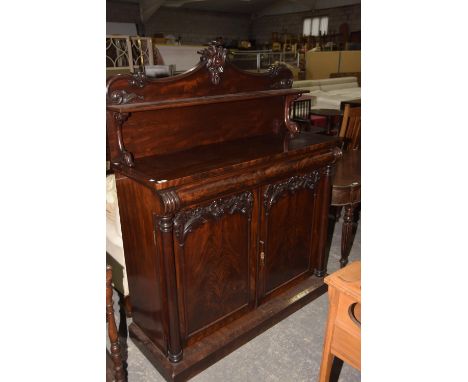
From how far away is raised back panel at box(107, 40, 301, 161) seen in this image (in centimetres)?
149

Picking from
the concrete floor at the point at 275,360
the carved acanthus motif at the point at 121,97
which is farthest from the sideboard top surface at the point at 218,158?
the concrete floor at the point at 275,360

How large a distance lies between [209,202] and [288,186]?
0.51 m

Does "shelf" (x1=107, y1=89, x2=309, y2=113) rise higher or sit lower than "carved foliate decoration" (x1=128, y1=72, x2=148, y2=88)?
lower

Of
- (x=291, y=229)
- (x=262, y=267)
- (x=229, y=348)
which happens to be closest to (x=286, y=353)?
(x=229, y=348)

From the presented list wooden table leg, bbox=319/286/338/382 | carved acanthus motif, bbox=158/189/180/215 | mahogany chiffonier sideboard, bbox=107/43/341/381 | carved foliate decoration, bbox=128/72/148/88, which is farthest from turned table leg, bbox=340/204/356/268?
carved foliate decoration, bbox=128/72/148/88

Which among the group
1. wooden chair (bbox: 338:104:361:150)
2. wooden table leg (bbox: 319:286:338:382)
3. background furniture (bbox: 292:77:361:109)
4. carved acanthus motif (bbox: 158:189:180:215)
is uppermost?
background furniture (bbox: 292:77:361:109)

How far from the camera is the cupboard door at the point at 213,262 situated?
61.5 inches

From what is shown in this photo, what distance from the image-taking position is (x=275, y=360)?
1828 millimetres

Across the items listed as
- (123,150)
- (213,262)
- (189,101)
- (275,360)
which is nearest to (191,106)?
(189,101)

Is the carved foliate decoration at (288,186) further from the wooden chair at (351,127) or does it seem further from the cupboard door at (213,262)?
the wooden chair at (351,127)

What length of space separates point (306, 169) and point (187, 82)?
29.6 inches

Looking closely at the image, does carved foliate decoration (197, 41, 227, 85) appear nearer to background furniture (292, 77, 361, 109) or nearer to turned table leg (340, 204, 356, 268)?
turned table leg (340, 204, 356, 268)
